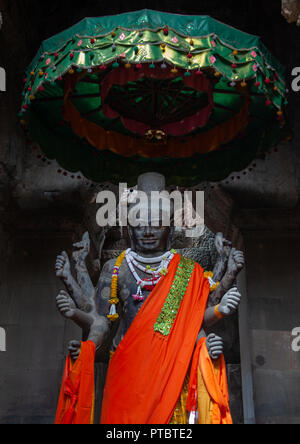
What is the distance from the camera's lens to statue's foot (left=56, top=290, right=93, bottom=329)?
5176mm

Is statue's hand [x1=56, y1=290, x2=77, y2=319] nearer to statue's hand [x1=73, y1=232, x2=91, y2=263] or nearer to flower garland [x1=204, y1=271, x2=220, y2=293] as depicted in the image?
statue's hand [x1=73, y1=232, x2=91, y2=263]

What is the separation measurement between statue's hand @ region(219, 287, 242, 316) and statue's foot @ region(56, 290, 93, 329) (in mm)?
1198

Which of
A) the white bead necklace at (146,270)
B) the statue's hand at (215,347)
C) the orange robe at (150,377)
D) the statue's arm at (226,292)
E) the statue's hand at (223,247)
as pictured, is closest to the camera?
the orange robe at (150,377)

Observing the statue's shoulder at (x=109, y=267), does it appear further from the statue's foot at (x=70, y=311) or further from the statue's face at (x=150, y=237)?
the statue's foot at (x=70, y=311)

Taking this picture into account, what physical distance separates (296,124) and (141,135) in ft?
6.46

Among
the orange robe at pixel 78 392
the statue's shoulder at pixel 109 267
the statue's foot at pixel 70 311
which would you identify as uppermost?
the statue's shoulder at pixel 109 267

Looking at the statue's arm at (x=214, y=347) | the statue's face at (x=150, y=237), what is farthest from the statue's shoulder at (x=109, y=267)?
the statue's arm at (x=214, y=347)

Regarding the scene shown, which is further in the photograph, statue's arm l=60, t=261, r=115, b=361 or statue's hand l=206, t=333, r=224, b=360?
statue's arm l=60, t=261, r=115, b=361

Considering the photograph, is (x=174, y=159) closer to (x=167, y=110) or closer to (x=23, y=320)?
(x=167, y=110)

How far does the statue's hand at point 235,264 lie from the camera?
533 centimetres

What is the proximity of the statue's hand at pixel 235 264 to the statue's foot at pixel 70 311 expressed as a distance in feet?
4.32

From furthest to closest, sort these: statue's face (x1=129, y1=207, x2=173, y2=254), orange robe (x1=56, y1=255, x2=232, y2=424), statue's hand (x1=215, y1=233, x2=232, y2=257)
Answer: statue's face (x1=129, y1=207, x2=173, y2=254) → statue's hand (x1=215, y1=233, x2=232, y2=257) → orange robe (x1=56, y1=255, x2=232, y2=424)

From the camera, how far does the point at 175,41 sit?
16.7 ft

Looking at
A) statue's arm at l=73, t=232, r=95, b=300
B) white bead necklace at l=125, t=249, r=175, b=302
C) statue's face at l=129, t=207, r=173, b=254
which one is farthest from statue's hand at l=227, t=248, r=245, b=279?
statue's arm at l=73, t=232, r=95, b=300
